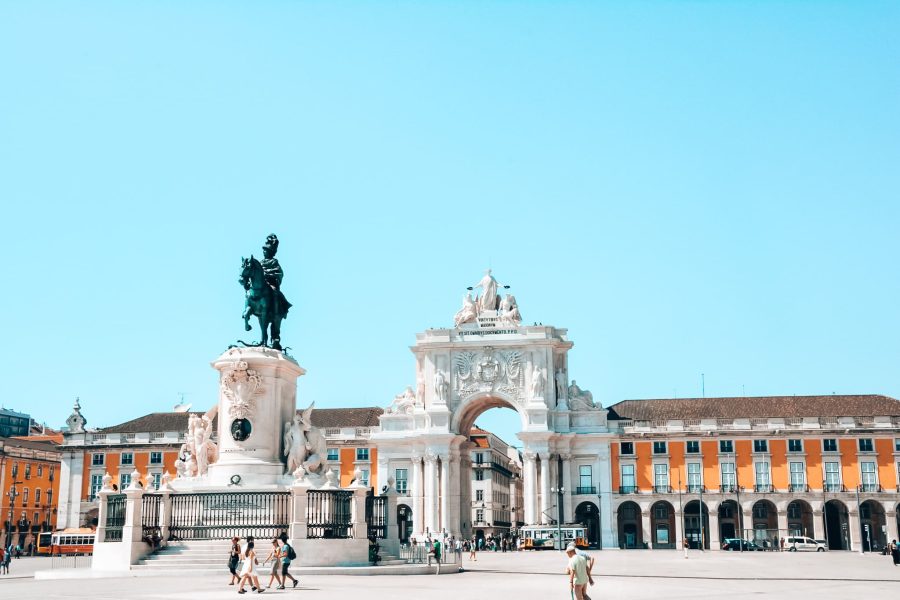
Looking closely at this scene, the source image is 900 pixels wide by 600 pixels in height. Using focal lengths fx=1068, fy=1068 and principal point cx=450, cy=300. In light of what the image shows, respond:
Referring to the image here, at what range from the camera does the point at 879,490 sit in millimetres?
75812

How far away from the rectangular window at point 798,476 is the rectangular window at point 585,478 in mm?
14383

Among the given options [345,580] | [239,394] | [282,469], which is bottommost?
[345,580]

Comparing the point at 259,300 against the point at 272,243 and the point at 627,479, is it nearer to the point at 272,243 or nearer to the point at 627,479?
the point at 272,243

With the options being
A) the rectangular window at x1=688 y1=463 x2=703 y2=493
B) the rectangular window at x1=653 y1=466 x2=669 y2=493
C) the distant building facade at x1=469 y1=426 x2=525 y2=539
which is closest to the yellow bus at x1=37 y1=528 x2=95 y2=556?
the distant building facade at x1=469 y1=426 x2=525 y2=539

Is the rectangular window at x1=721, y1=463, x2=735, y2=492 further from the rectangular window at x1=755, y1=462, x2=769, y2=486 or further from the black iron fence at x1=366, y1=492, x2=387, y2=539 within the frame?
the black iron fence at x1=366, y1=492, x2=387, y2=539

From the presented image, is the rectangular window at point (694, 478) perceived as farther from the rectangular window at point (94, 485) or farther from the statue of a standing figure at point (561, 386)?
the rectangular window at point (94, 485)

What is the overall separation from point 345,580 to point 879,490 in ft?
206

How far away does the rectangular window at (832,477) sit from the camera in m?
76.4

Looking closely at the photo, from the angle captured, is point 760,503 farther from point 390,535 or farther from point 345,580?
point 345,580

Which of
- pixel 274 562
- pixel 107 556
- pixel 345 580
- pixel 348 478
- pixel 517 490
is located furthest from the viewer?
pixel 517 490

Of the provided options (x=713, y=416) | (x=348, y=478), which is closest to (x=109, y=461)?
(x=348, y=478)

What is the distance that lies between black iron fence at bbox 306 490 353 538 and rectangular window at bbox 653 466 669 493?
56.4 metres

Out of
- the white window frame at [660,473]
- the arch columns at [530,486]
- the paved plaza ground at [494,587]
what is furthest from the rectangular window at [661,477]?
the paved plaza ground at [494,587]

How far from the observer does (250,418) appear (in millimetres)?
26656
